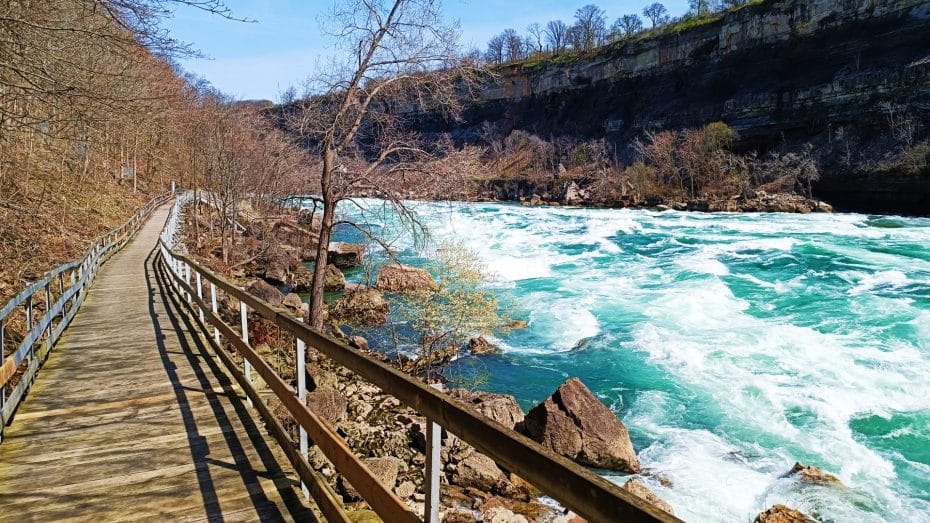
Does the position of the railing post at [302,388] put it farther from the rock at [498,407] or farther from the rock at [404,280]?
the rock at [404,280]

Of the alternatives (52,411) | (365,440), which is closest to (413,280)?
(365,440)

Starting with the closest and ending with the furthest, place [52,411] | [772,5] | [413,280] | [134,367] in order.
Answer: [52,411]
[134,367]
[413,280]
[772,5]

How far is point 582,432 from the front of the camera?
901cm

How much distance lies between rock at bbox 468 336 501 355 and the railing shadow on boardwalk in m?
7.02

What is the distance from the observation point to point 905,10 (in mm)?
56031

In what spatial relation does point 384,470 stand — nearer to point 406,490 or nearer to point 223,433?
point 406,490

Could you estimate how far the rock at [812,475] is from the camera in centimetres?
841

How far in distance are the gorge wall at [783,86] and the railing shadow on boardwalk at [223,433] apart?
39.3 m

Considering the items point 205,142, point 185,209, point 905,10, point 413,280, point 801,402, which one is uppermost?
point 905,10

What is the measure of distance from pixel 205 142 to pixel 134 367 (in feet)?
89.1

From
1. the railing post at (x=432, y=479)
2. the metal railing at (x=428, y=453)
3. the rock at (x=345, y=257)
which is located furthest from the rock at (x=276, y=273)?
the railing post at (x=432, y=479)

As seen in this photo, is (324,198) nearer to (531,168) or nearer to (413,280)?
(413,280)

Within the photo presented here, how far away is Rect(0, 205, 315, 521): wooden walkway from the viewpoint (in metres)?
3.63

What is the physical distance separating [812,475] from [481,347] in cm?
782
